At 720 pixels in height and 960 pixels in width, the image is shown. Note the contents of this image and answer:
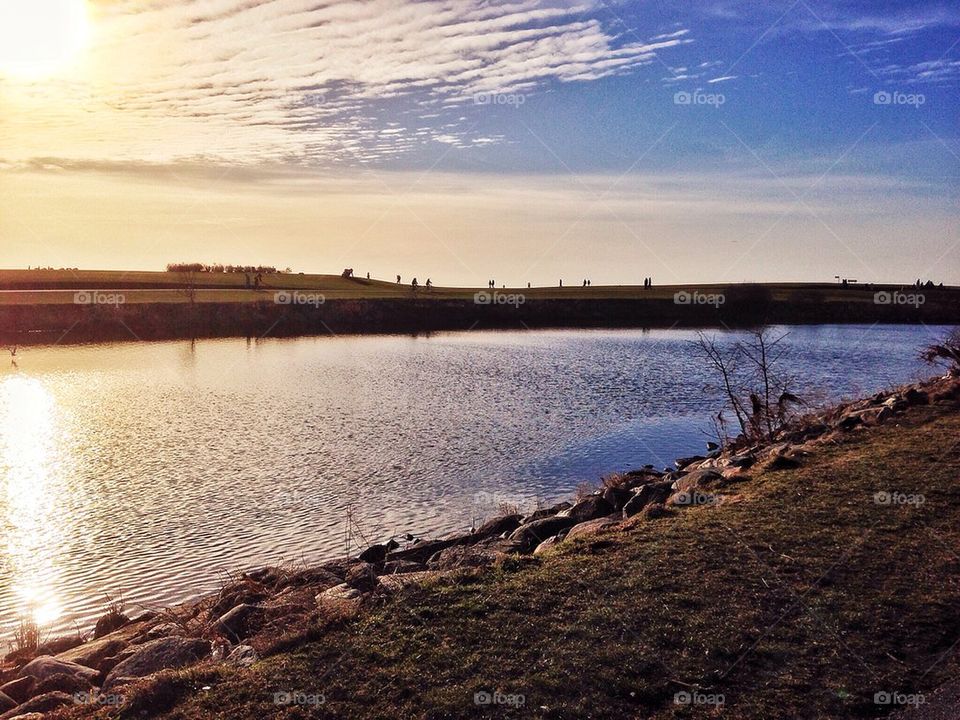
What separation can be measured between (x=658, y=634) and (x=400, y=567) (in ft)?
16.7

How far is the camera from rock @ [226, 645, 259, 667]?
8.13 meters

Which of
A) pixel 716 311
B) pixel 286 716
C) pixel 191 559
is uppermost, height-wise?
pixel 716 311

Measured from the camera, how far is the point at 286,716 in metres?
6.93

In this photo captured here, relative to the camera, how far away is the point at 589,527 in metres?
12.8

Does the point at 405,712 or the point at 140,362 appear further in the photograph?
the point at 140,362

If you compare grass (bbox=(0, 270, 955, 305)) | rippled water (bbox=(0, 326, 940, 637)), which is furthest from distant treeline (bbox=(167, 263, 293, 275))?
rippled water (bbox=(0, 326, 940, 637))

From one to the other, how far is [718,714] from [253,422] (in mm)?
24127

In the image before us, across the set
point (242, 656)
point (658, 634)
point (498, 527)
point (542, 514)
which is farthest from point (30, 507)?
point (658, 634)

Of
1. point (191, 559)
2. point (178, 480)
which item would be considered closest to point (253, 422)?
point (178, 480)

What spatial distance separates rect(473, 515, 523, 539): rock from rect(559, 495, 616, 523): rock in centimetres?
102

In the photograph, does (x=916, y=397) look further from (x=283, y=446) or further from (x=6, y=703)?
(x=6, y=703)

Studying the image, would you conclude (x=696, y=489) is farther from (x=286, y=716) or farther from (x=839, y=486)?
(x=286, y=716)

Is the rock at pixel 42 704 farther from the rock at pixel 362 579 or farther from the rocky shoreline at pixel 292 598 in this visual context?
the rock at pixel 362 579

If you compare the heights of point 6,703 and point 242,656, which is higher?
point 242,656
